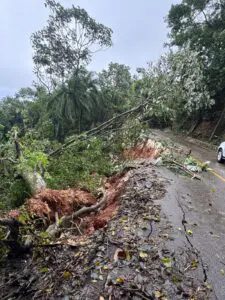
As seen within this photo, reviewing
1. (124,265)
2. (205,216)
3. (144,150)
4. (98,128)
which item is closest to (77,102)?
(98,128)

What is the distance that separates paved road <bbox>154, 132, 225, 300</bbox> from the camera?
369 centimetres

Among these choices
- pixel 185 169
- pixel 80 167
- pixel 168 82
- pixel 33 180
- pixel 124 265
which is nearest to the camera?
pixel 124 265

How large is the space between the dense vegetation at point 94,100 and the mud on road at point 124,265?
300 cm

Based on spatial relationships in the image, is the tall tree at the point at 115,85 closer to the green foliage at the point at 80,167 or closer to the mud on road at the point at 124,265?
the green foliage at the point at 80,167

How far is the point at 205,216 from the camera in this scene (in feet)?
18.2

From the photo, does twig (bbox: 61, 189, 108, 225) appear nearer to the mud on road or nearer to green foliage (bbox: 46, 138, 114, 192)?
the mud on road

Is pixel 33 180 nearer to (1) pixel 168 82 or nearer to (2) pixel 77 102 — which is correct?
(1) pixel 168 82

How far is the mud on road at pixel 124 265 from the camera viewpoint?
319 centimetres

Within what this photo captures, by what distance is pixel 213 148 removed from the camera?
754 inches

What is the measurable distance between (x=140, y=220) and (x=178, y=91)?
10.6 metres

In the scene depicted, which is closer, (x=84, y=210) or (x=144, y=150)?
(x=84, y=210)

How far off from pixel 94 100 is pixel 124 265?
70.1ft

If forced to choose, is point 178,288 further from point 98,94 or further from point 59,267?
point 98,94

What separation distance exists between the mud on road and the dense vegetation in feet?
9.83
